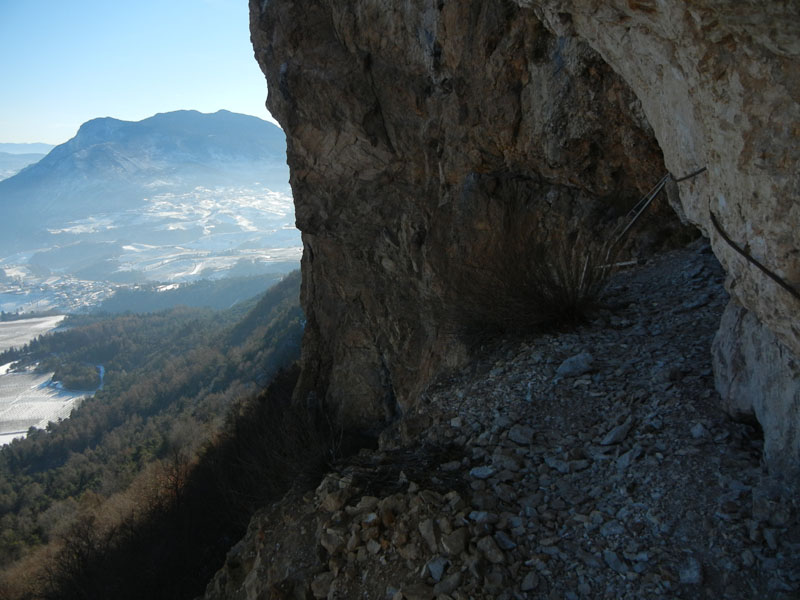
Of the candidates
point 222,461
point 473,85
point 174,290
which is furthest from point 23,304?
point 473,85

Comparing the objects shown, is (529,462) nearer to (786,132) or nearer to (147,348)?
(786,132)

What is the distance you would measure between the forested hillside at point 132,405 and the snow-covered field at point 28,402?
282 centimetres

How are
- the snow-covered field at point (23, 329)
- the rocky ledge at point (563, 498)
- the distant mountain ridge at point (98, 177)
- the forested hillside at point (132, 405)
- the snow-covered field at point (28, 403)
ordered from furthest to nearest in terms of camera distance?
the distant mountain ridge at point (98, 177) < the snow-covered field at point (23, 329) < the snow-covered field at point (28, 403) < the forested hillside at point (132, 405) < the rocky ledge at point (563, 498)

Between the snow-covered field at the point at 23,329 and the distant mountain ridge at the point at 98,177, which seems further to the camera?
the distant mountain ridge at the point at 98,177

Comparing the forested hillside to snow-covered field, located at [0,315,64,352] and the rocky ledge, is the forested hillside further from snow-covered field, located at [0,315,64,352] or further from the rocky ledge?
the rocky ledge

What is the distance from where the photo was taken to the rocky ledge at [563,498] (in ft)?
8.36

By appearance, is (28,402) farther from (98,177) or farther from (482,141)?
(98,177)

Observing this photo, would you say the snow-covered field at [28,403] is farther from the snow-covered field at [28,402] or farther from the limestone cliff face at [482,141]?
the limestone cliff face at [482,141]

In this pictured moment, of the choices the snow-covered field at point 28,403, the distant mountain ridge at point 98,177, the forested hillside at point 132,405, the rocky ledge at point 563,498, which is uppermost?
the distant mountain ridge at point 98,177

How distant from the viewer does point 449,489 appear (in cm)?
344

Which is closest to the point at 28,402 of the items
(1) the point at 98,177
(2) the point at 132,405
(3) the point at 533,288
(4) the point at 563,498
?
(2) the point at 132,405

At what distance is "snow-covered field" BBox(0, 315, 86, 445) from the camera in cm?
6100

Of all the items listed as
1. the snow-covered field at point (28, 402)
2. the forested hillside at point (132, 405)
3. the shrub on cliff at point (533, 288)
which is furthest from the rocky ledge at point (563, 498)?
the snow-covered field at point (28, 402)

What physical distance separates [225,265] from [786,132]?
135 meters
